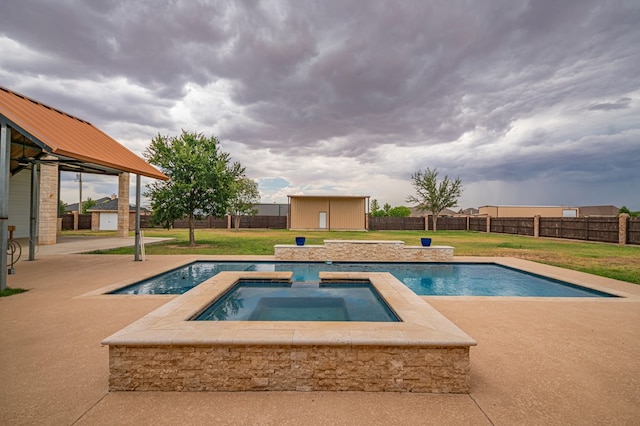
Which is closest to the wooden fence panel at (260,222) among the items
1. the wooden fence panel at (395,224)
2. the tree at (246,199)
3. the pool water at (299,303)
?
the tree at (246,199)

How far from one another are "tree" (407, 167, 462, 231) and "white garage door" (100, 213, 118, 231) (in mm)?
35595

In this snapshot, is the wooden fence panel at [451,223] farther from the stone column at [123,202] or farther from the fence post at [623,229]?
the stone column at [123,202]

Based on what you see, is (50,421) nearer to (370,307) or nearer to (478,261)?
(370,307)

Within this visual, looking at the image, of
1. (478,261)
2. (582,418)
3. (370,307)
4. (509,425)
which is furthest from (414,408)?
(478,261)

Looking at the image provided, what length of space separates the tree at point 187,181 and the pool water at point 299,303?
1022 cm

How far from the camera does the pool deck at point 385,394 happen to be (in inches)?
98.9

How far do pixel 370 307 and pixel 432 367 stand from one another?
2.84 m

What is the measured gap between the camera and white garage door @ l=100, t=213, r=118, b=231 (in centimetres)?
3070

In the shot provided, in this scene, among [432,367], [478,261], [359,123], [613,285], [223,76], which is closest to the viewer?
[432,367]

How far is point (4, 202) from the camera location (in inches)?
249

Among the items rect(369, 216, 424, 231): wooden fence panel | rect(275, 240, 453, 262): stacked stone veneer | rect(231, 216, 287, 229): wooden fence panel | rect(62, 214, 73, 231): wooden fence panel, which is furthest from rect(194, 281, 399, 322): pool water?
rect(62, 214, 73, 231): wooden fence panel

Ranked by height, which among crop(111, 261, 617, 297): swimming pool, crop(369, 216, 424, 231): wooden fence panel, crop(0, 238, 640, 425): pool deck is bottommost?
crop(111, 261, 617, 297): swimming pool

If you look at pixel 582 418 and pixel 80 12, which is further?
pixel 80 12

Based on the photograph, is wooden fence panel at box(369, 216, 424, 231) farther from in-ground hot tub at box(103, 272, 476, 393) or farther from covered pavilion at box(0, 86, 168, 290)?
in-ground hot tub at box(103, 272, 476, 393)
